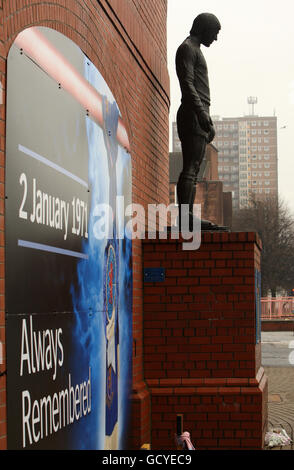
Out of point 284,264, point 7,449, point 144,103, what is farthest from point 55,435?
point 284,264

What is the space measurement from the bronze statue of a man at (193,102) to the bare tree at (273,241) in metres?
56.1

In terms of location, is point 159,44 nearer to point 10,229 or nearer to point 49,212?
point 49,212

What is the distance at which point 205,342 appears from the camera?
25.4 feet

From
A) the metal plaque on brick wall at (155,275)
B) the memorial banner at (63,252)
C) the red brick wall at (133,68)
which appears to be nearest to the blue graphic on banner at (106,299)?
the memorial banner at (63,252)

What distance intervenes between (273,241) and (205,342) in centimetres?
5905

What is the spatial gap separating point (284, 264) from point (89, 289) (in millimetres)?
61123

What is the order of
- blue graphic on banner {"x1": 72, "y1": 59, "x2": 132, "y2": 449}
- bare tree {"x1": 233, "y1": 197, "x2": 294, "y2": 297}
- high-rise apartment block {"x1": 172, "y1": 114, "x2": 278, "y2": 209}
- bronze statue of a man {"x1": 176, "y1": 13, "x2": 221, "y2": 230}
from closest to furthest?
1. blue graphic on banner {"x1": 72, "y1": 59, "x2": 132, "y2": 449}
2. bronze statue of a man {"x1": 176, "y1": 13, "x2": 221, "y2": 230}
3. bare tree {"x1": 233, "y1": 197, "x2": 294, "y2": 297}
4. high-rise apartment block {"x1": 172, "y1": 114, "x2": 278, "y2": 209}

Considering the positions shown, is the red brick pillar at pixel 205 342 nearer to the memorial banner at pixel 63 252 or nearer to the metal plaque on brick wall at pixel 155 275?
the metal plaque on brick wall at pixel 155 275

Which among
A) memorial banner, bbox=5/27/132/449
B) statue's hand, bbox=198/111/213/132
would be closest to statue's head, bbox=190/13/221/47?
statue's hand, bbox=198/111/213/132

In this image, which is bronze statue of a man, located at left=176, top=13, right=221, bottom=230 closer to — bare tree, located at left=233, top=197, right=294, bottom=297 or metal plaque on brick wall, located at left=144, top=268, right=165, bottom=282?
metal plaque on brick wall, located at left=144, top=268, right=165, bottom=282

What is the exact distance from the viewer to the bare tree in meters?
65.2

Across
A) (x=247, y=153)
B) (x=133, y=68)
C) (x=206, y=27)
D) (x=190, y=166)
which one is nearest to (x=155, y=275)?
(x=190, y=166)

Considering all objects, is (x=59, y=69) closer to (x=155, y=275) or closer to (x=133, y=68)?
(x=133, y=68)

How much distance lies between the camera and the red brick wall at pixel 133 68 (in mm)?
4055
